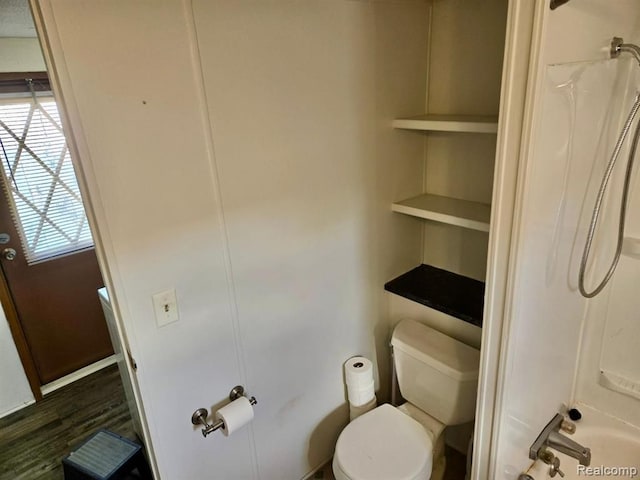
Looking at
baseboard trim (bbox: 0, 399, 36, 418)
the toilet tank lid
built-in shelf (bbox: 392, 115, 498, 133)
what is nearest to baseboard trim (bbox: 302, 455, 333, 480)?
the toilet tank lid

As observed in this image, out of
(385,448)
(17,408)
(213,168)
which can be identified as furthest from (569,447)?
(17,408)

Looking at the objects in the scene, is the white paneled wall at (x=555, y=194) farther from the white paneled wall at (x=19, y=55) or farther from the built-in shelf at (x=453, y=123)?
the white paneled wall at (x=19, y=55)

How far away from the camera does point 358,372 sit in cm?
185

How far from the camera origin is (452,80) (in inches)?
67.8

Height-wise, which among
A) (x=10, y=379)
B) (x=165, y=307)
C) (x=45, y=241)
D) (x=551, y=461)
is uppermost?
(x=165, y=307)

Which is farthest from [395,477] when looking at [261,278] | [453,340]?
[261,278]

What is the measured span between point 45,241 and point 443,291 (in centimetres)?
244

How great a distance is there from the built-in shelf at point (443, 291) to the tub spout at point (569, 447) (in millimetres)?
521

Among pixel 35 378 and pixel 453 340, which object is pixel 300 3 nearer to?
pixel 453 340

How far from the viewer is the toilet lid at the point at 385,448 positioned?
1541mm

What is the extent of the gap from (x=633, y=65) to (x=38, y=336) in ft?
10.7

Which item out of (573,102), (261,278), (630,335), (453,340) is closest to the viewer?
(573,102)

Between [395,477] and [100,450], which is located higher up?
[395,477]

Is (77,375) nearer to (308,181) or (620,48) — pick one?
(308,181)
